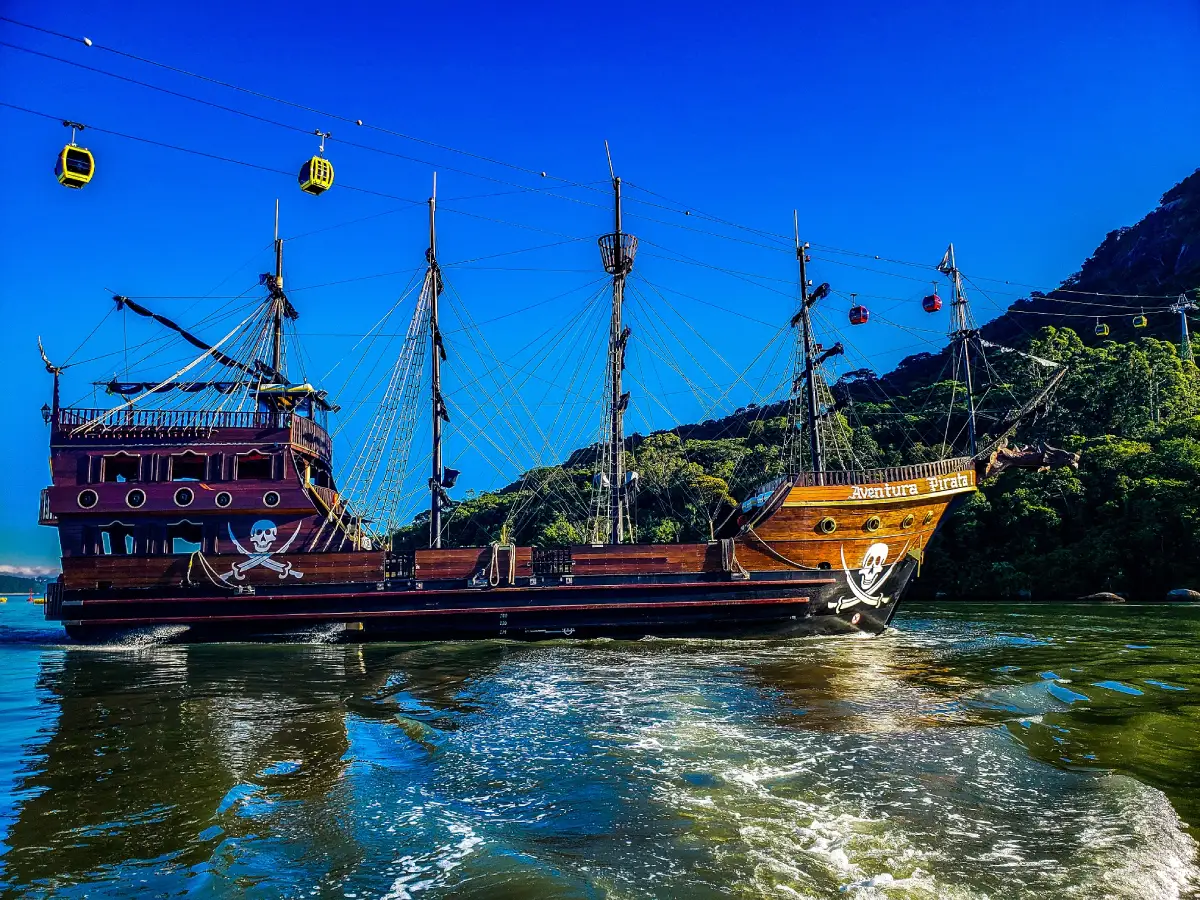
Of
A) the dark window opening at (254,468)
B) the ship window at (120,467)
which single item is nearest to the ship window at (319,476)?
the dark window opening at (254,468)

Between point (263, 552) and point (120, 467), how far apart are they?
4744 millimetres

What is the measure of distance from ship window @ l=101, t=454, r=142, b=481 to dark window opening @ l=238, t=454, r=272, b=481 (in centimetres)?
245

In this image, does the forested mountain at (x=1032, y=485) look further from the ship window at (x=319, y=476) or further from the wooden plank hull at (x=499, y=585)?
the ship window at (x=319, y=476)

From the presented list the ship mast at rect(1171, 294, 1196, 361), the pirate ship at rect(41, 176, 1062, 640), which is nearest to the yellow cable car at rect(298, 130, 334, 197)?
the pirate ship at rect(41, 176, 1062, 640)

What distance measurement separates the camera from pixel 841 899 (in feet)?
15.6

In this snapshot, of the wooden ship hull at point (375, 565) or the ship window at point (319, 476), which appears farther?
the ship window at point (319, 476)

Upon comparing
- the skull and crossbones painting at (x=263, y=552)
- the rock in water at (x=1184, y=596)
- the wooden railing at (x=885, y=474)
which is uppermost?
the wooden railing at (x=885, y=474)

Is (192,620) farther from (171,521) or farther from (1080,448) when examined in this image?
(1080,448)

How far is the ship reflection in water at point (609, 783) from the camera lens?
511 centimetres

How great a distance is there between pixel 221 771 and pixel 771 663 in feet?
32.9

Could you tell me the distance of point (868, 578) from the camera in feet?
65.5

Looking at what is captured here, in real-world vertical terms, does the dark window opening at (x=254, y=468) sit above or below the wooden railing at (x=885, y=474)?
above

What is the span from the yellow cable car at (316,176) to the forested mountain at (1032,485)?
11195 millimetres

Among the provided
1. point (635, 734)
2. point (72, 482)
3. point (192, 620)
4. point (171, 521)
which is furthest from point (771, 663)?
point (72, 482)
